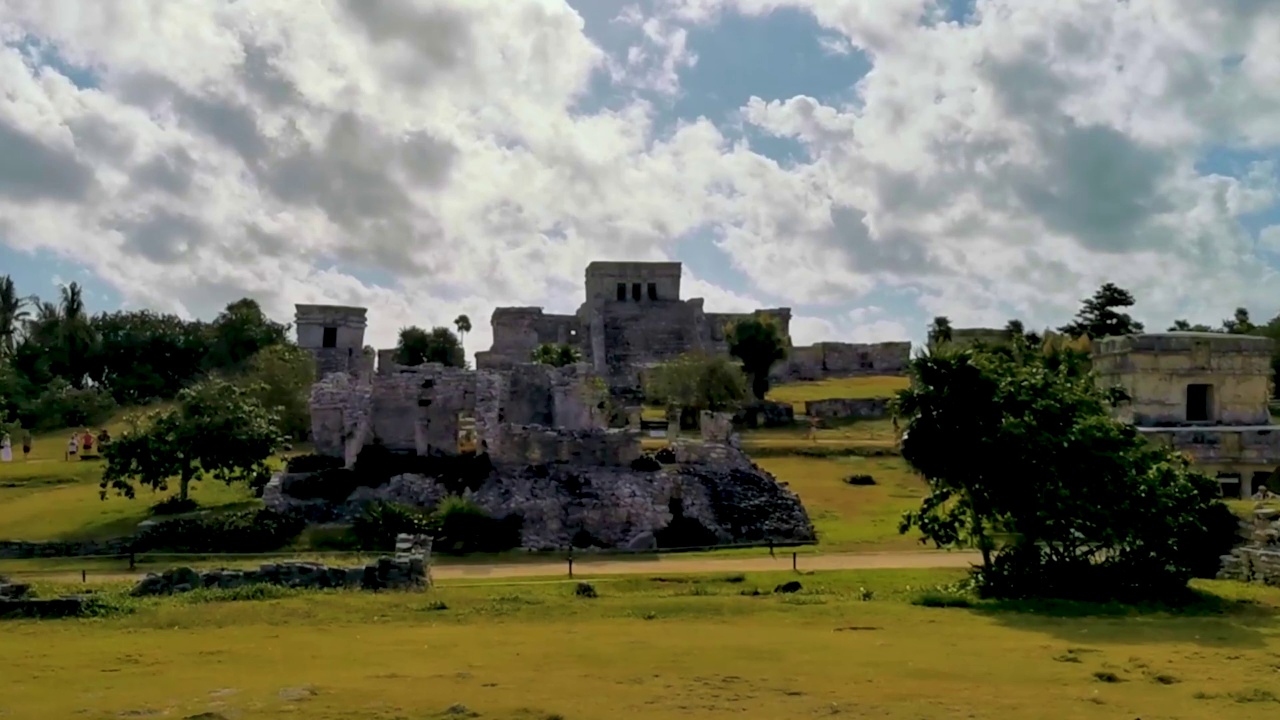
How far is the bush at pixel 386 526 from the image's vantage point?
25359mm

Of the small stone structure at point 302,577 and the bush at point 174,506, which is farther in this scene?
the bush at point 174,506

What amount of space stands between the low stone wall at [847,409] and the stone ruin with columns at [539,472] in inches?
792

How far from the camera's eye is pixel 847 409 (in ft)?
177

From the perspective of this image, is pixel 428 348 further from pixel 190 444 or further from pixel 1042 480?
pixel 1042 480

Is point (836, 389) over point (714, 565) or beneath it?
over

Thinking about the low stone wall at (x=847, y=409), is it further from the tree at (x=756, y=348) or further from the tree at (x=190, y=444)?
the tree at (x=190, y=444)

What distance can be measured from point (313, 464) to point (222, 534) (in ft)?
16.8

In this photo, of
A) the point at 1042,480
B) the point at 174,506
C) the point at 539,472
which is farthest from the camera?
the point at 539,472

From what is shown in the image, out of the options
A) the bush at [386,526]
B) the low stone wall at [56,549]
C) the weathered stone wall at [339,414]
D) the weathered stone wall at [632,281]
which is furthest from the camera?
the weathered stone wall at [632,281]

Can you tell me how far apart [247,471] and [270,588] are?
13.1 metres

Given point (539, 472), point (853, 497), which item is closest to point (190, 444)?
point (539, 472)

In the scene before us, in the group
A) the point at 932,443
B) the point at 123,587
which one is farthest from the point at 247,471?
the point at 932,443

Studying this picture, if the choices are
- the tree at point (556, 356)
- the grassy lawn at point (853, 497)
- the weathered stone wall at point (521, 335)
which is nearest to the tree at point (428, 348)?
the weathered stone wall at point (521, 335)

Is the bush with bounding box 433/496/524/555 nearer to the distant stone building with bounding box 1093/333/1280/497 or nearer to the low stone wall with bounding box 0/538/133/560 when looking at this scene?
the low stone wall with bounding box 0/538/133/560
